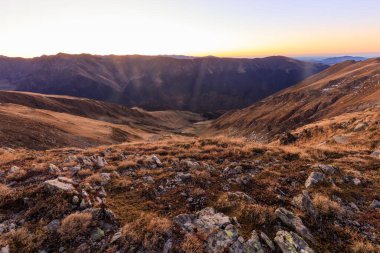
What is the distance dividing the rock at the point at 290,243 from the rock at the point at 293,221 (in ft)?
1.47

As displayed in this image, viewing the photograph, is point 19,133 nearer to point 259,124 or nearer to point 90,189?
point 90,189

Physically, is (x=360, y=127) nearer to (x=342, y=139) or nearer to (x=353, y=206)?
(x=342, y=139)

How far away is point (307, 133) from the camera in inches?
1357

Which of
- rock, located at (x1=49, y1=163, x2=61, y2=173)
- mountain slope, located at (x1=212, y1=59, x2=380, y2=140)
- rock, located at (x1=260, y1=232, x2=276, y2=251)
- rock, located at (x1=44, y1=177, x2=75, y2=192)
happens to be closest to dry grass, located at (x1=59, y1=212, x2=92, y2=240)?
rock, located at (x1=44, y1=177, x2=75, y2=192)

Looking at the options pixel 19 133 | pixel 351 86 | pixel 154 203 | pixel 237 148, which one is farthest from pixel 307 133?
pixel 351 86

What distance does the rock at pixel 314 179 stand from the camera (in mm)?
11805

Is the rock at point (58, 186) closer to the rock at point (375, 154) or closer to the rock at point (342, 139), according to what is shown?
the rock at point (375, 154)

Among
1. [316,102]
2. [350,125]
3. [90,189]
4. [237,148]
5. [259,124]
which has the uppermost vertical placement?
[90,189]

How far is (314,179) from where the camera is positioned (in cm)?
1204

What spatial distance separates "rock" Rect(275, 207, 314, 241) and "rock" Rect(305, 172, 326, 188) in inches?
130

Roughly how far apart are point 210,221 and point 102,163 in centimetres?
863

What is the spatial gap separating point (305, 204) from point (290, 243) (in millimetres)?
2629

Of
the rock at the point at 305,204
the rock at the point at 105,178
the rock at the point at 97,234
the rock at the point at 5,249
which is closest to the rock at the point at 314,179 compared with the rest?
the rock at the point at 305,204

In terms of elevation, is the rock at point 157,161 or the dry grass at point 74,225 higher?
the dry grass at point 74,225
